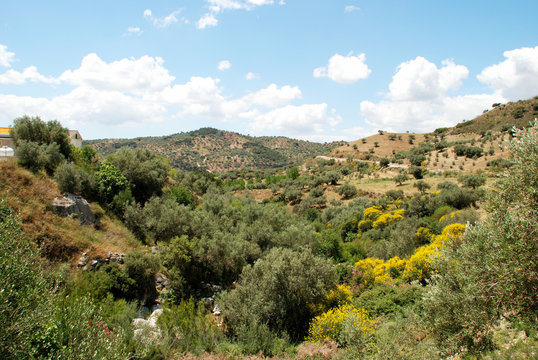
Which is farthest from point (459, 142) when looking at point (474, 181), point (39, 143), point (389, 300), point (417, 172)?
point (39, 143)

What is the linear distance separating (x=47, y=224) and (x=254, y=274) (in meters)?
11.9

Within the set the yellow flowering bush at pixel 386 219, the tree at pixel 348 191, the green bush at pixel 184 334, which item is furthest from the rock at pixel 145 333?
the tree at pixel 348 191

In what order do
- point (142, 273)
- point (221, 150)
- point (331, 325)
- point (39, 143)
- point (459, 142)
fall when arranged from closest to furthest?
point (331, 325), point (142, 273), point (39, 143), point (459, 142), point (221, 150)

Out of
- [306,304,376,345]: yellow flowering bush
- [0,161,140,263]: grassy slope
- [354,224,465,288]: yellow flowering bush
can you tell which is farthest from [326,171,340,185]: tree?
[306,304,376,345]: yellow flowering bush

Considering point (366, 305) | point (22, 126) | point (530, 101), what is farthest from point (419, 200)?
point (530, 101)

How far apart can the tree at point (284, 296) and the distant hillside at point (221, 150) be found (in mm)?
84514

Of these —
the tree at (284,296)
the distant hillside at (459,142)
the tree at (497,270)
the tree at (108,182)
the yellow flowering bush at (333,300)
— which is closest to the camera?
the tree at (497,270)

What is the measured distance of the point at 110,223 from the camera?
66.3 feet

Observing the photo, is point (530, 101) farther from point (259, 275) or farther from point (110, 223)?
point (110, 223)

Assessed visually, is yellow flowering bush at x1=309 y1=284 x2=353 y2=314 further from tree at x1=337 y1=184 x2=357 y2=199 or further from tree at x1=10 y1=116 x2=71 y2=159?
tree at x1=337 y1=184 x2=357 y2=199

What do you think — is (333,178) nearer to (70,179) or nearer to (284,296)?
(284,296)

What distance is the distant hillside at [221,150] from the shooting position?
10200cm

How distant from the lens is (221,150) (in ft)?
392

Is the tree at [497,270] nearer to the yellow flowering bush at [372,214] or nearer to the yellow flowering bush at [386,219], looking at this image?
the yellow flowering bush at [386,219]
